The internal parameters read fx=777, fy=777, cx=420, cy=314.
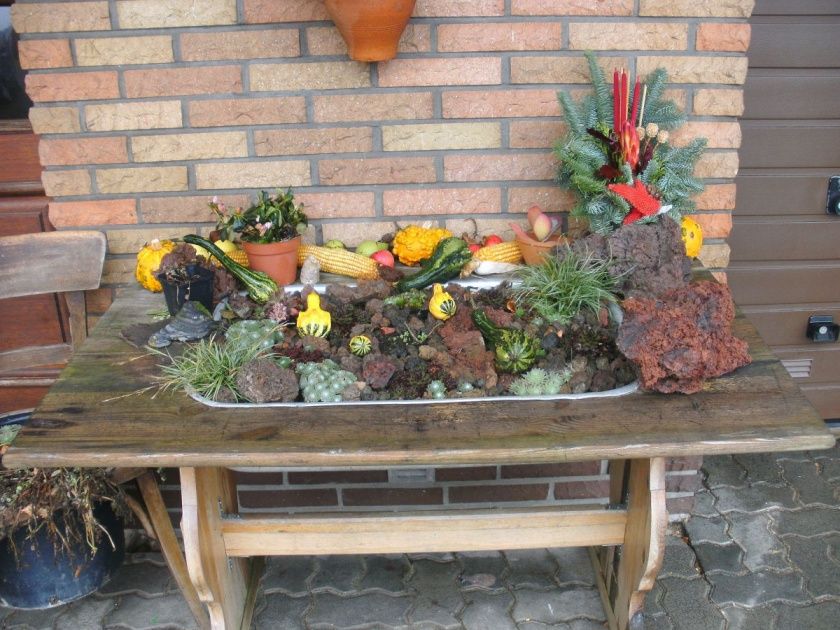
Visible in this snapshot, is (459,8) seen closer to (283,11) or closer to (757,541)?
(283,11)

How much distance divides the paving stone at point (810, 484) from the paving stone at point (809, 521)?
0.06 metres

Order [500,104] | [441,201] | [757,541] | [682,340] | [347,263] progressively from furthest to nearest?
[757,541]
[441,201]
[500,104]
[347,263]
[682,340]

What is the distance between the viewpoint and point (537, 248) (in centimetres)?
245

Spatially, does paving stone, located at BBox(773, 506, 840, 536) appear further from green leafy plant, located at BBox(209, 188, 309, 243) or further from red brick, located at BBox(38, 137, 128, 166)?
red brick, located at BBox(38, 137, 128, 166)

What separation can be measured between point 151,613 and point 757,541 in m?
2.22

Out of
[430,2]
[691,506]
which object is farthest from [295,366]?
[691,506]

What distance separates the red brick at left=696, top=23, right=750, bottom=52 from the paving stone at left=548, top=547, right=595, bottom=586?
5.98ft

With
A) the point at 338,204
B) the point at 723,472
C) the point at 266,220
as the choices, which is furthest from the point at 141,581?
the point at 723,472

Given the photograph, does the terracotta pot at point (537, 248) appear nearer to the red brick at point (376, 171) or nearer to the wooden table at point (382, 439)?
the red brick at point (376, 171)

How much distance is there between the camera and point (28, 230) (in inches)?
115

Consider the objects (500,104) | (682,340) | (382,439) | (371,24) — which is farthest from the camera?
(500,104)

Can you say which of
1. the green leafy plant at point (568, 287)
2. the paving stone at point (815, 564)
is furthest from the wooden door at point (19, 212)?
the paving stone at point (815, 564)

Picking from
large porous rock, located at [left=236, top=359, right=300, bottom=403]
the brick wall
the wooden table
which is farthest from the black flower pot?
the brick wall

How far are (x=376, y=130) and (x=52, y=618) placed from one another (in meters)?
1.98
